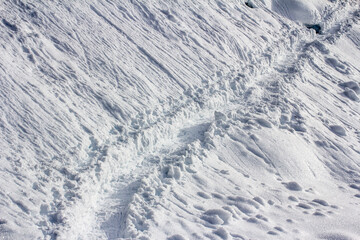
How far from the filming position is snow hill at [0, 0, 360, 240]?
4668 mm

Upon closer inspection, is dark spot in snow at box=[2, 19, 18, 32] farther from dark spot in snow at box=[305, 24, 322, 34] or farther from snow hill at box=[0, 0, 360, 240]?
dark spot in snow at box=[305, 24, 322, 34]

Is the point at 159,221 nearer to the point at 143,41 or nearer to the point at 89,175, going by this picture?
the point at 89,175

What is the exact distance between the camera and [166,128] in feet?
21.0

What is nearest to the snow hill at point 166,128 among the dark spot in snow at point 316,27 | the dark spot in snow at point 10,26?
the dark spot in snow at point 10,26

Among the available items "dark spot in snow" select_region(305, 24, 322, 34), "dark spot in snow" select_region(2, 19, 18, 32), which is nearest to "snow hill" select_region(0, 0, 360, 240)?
"dark spot in snow" select_region(2, 19, 18, 32)

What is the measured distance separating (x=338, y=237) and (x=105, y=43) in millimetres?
5414

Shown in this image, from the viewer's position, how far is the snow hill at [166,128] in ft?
15.3

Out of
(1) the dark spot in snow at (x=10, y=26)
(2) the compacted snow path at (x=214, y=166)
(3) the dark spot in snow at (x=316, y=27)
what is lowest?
(1) the dark spot in snow at (x=10, y=26)

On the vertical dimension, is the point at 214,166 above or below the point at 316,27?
below

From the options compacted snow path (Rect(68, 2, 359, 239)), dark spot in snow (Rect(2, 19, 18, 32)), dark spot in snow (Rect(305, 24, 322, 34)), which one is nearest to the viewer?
compacted snow path (Rect(68, 2, 359, 239))

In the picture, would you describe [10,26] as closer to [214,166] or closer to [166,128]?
[166,128]

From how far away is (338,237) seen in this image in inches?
175

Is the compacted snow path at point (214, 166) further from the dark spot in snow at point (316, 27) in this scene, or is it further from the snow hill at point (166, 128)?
the dark spot in snow at point (316, 27)

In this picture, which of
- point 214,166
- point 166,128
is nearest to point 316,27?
point 166,128
